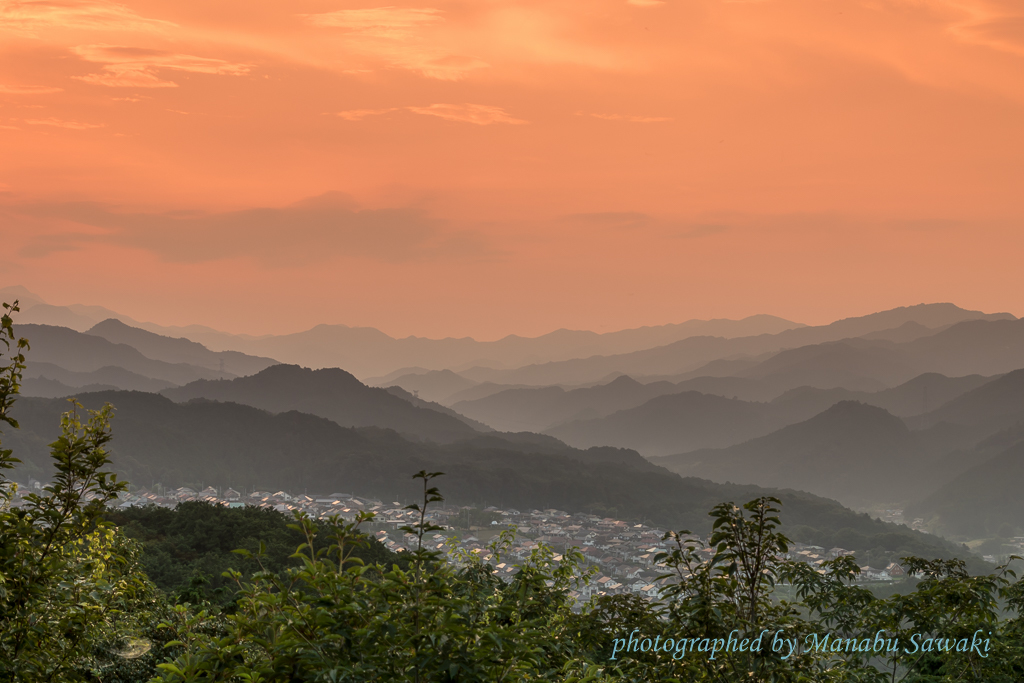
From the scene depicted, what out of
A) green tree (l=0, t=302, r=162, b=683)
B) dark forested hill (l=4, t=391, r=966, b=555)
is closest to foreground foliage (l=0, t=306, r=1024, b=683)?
green tree (l=0, t=302, r=162, b=683)

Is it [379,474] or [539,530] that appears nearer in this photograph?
[539,530]

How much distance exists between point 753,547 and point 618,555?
4647 inches

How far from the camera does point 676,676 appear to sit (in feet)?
25.0

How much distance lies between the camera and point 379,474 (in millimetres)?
178375

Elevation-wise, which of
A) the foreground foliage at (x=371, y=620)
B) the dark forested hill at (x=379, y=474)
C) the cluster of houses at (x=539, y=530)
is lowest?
the cluster of houses at (x=539, y=530)

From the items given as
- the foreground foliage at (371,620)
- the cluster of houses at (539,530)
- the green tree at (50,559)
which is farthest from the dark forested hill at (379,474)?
the green tree at (50,559)

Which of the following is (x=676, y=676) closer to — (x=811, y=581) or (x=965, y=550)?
(x=811, y=581)

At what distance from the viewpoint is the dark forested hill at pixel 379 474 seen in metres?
160

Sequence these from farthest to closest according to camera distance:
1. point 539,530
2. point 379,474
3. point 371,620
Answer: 1. point 379,474
2. point 539,530
3. point 371,620

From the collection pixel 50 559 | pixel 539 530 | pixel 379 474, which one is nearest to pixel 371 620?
pixel 50 559

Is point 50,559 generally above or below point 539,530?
above

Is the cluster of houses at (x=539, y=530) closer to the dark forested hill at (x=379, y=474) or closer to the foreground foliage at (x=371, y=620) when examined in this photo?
the dark forested hill at (x=379, y=474)

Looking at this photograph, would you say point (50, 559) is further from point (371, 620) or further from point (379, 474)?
point (379, 474)

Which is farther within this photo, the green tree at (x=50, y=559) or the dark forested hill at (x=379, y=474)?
the dark forested hill at (x=379, y=474)
